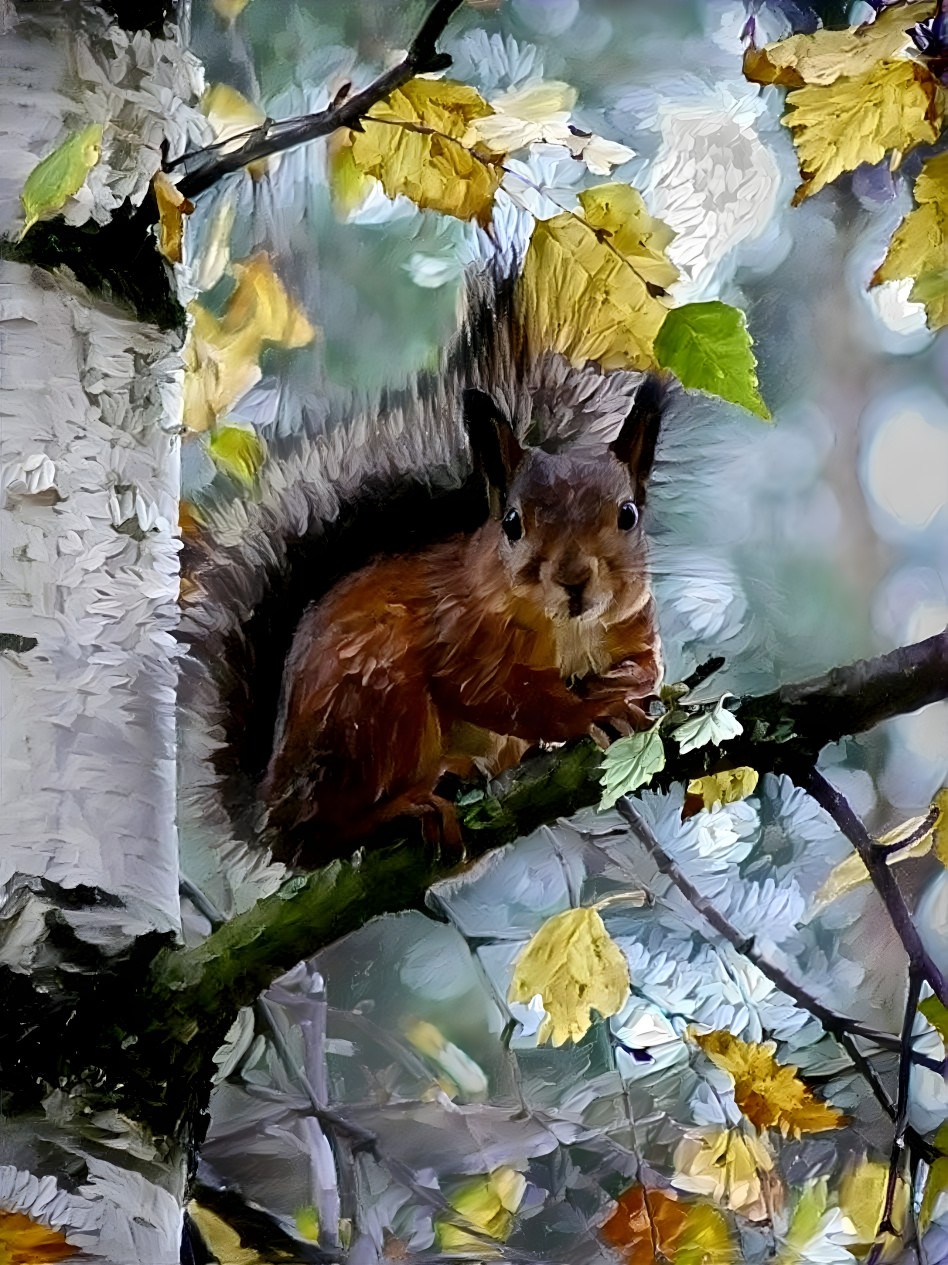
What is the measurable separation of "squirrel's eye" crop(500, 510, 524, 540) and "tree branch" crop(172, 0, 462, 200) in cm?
33

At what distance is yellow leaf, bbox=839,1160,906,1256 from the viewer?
34.2 inches

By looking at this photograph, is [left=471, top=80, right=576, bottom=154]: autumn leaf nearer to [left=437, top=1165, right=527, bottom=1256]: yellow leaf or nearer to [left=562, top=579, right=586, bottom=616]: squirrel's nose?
[left=562, top=579, right=586, bottom=616]: squirrel's nose

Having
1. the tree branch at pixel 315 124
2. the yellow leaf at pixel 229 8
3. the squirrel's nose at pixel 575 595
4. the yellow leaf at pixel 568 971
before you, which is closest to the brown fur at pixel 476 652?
the squirrel's nose at pixel 575 595

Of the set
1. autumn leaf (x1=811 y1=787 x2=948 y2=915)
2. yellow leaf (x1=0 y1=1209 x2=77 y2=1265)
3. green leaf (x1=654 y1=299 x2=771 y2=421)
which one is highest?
green leaf (x1=654 y1=299 x2=771 y2=421)

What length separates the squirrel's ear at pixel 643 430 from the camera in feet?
2.70

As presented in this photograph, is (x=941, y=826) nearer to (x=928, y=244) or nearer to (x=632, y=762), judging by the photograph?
(x=632, y=762)

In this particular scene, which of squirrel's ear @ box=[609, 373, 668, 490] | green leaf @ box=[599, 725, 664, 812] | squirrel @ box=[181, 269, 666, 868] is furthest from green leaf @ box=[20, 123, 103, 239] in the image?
green leaf @ box=[599, 725, 664, 812]

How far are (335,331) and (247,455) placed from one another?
0.12 meters

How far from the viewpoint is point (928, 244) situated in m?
0.85

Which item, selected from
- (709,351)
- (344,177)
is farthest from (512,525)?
(344,177)

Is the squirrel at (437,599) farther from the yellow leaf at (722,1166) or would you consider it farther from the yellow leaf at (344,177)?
the yellow leaf at (722,1166)

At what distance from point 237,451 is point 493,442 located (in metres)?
0.20

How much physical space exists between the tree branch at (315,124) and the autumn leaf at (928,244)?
0.40m

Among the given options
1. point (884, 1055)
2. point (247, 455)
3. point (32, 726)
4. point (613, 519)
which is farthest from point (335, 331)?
point (884, 1055)
